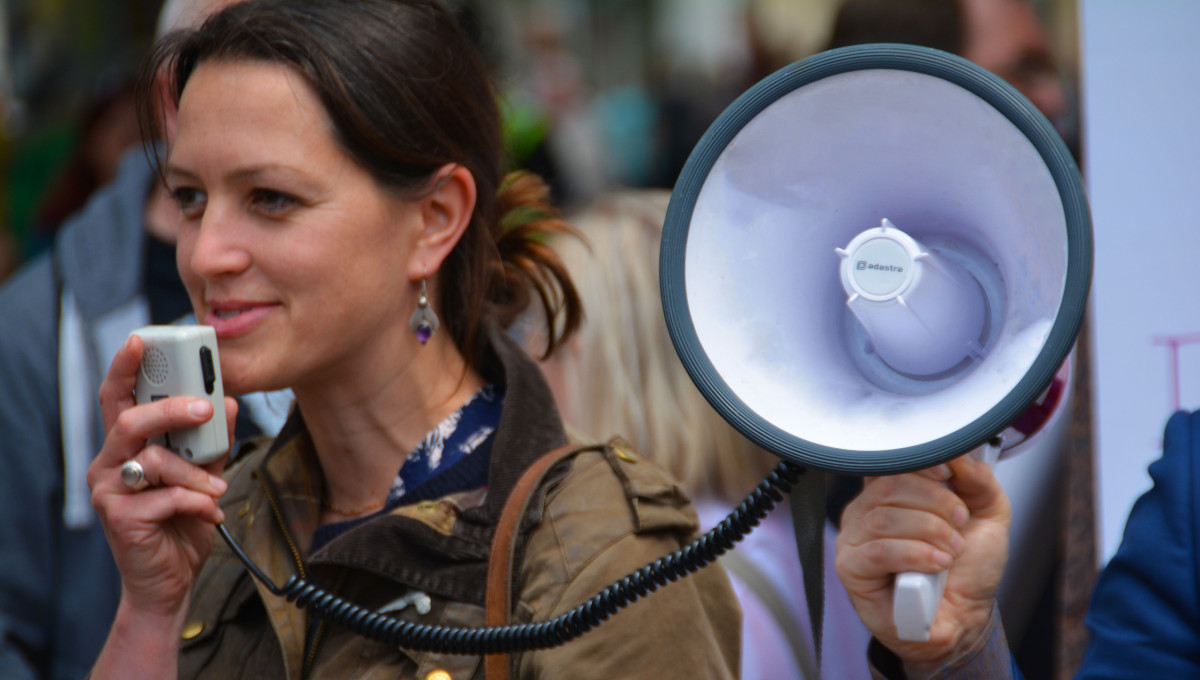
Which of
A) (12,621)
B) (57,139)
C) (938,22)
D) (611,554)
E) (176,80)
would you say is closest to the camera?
(611,554)

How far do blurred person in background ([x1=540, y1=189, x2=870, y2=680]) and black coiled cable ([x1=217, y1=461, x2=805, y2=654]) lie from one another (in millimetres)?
921

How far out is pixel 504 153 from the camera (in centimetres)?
207

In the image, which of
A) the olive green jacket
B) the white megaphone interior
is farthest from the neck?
the white megaphone interior

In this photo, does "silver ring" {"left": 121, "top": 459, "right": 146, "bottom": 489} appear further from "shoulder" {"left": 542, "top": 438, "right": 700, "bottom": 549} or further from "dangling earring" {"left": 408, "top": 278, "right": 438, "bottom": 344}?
"shoulder" {"left": 542, "top": 438, "right": 700, "bottom": 549}

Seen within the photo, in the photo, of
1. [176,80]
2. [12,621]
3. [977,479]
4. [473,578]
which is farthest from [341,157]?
[12,621]

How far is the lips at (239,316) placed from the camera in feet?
5.48

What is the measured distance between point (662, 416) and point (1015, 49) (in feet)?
4.23

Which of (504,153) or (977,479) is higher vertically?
(504,153)

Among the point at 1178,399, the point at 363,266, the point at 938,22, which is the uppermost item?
the point at 938,22

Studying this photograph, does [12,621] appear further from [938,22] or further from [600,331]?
[938,22]

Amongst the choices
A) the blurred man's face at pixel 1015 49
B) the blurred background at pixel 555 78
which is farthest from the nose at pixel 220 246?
the blurred man's face at pixel 1015 49

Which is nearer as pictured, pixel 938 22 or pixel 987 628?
pixel 987 628

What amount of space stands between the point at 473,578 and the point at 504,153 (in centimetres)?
82

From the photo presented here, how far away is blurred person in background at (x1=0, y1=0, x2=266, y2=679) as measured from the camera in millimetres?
2467
